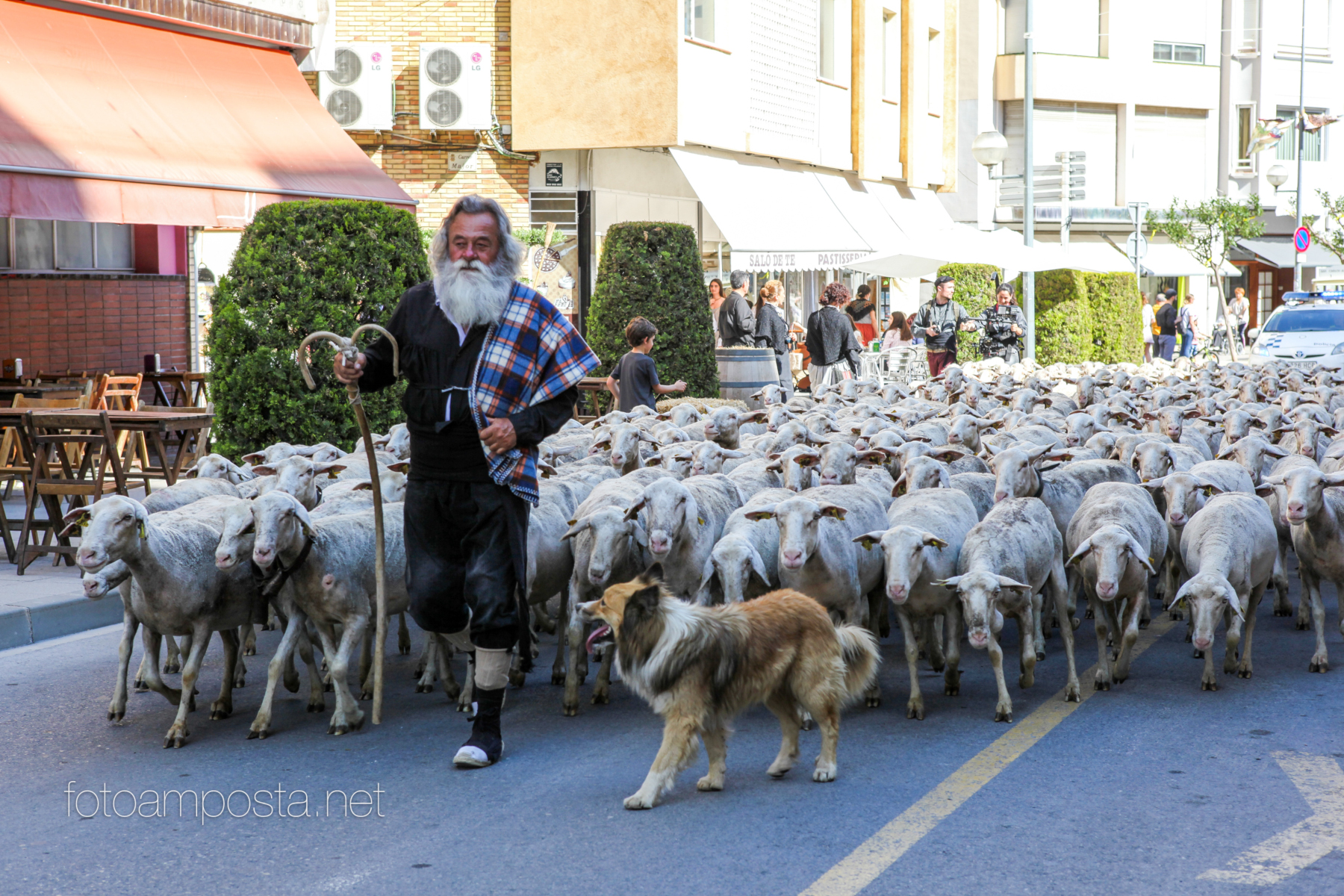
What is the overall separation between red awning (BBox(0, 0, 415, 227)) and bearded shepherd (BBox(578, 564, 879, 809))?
8.96 metres

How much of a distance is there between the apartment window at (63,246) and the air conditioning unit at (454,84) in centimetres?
621

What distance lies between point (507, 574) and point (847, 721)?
1.79 m

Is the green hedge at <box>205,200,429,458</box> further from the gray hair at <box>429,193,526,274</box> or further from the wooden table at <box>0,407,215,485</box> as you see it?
the gray hair at <box>429,193,526,274</box>

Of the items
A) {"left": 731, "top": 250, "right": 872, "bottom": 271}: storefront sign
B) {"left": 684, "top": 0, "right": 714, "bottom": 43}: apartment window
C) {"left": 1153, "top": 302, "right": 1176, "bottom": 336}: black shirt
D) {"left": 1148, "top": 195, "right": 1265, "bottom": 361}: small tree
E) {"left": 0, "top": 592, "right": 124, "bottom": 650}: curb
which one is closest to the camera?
{"left": 0, "top": 592, "right": 124, "bottom": 650}: curb

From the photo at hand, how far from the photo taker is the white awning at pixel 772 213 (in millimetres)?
23891

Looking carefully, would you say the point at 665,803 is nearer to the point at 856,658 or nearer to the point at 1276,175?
the point at 856,658

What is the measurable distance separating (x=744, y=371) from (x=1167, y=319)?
68.8 ft

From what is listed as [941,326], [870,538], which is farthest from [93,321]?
[870,538]

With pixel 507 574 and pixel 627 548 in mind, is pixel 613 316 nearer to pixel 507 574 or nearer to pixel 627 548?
pixel 627 548

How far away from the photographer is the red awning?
503 inches

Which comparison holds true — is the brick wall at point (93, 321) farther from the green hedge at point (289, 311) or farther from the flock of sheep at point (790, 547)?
the flock of sheep at point (790, 547)

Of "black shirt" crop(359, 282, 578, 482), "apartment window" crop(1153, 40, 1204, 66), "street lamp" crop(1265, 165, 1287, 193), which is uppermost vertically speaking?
"apartment window" crop(1153, 40, 1204, 66)

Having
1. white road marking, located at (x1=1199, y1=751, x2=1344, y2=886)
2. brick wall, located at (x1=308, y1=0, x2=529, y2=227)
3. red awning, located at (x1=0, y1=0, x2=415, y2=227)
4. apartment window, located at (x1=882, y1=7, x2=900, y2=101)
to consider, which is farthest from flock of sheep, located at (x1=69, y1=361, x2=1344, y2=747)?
apartment window, located at (x1=882, y1=7, x2=900, y2=101)

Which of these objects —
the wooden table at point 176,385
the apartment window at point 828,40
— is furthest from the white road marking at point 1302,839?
the apartment window at point 828,40
